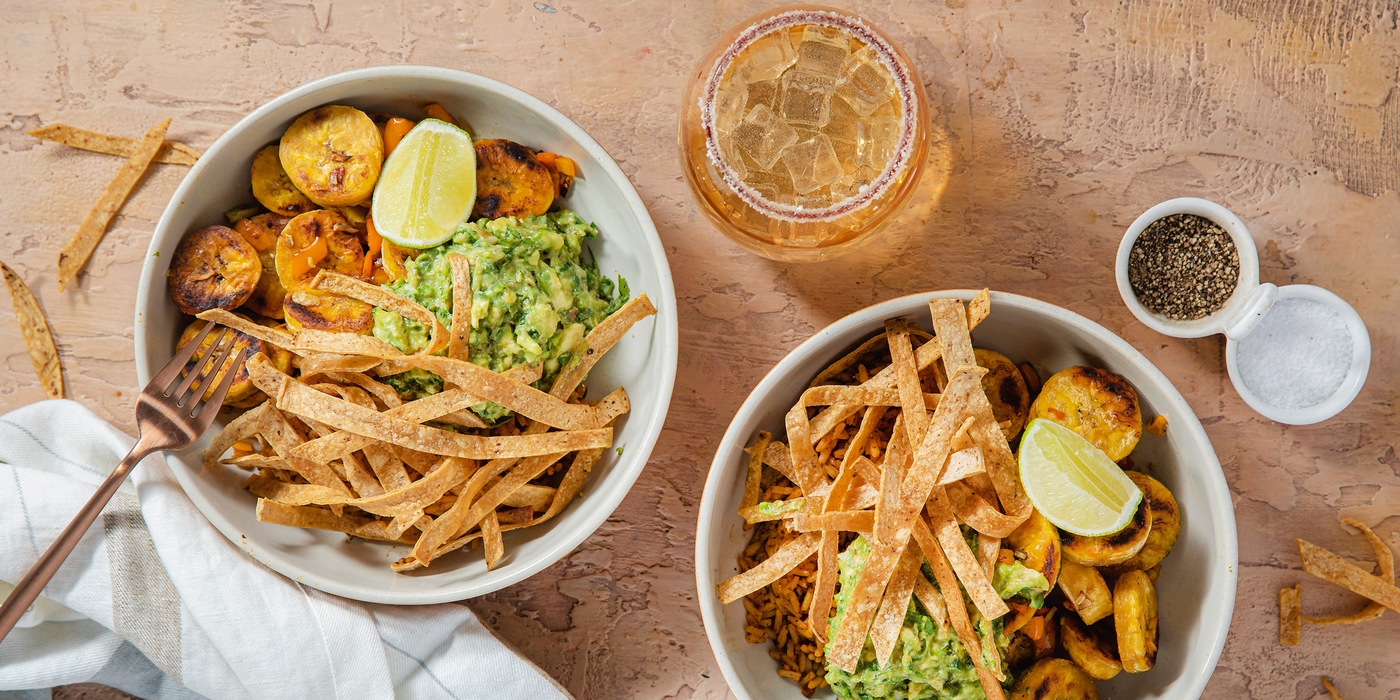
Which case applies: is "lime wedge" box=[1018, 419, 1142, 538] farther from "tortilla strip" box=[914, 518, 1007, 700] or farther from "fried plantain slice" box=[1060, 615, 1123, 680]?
"fried plantain slice" box=[1060, 615, 1123, 680]

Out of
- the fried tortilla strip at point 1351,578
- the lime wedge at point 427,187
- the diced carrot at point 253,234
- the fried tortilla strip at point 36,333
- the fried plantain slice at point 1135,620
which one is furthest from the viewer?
the fried tortilla strip at point 36,333

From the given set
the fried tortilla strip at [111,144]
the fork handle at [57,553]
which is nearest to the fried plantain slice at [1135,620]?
the fork handle at [57,553]

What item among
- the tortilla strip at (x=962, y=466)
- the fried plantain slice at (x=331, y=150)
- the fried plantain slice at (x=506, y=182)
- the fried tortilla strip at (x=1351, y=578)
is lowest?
the fried tortilla strip at (x=1351, y=578)

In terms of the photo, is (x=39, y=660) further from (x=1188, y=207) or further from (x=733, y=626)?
Answer: (x=1188, y=207)

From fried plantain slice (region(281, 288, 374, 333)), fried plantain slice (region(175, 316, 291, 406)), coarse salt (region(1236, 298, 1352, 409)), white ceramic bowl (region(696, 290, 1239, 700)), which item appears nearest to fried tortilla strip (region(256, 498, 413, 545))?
fried plantain slice (region(175, 316, 291, 406))

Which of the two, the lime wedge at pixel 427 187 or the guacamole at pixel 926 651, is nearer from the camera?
the guacamole at pixel 926 651

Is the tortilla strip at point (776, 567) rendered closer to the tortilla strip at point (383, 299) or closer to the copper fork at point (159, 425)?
the tortilla strip at point (383, 299)
